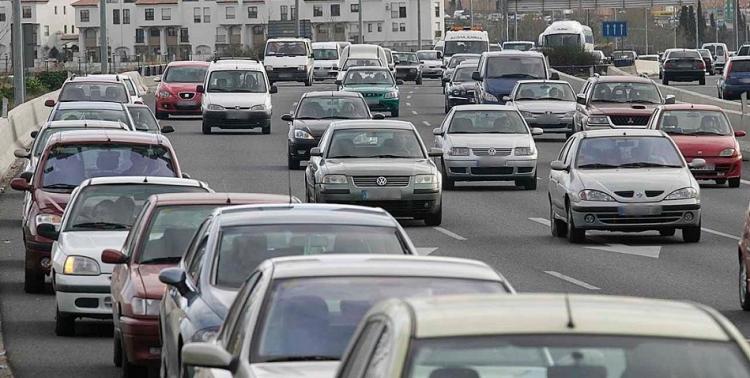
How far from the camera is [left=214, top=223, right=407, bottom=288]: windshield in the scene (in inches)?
414

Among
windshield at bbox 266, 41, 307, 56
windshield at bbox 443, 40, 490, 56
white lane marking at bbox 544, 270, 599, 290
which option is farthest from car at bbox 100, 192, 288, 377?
windshield at bbox 443, 40, 490, 56

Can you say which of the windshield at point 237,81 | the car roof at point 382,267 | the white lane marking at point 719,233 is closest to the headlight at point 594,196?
the white lane marking at point 719,233

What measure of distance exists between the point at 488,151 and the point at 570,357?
88.4 feet

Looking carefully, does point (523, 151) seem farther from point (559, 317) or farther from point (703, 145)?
point (559, 317)

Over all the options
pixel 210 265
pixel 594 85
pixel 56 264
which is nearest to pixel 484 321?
pixel 210 265

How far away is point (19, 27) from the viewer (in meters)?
44.4

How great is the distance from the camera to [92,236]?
16.6 metres

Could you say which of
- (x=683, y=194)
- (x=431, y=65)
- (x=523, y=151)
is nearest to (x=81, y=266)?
(x=683, y=194)

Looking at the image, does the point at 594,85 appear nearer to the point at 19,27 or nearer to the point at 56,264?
the point at 19,27

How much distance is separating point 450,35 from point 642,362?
244 feet

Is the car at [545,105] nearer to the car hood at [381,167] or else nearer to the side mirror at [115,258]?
the car hood at [381,167]

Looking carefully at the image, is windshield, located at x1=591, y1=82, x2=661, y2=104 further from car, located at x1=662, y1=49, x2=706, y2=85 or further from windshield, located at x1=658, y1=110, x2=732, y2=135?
car, located at x1=662, y1=49, x2=706, y2=85

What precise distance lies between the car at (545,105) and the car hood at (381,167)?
17875mm

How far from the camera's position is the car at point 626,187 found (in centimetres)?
2402
